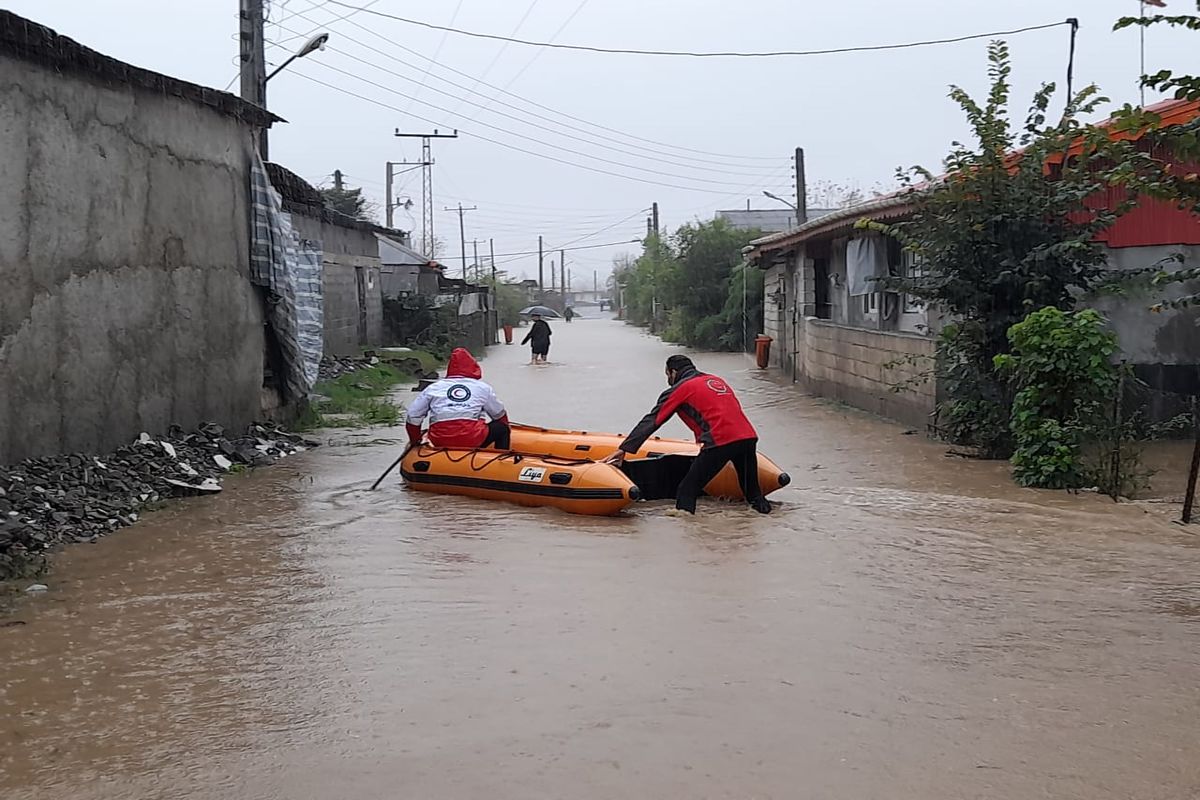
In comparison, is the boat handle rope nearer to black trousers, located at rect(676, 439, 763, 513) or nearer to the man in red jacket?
the man in red jacket

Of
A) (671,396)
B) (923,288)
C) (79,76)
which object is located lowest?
(671,396)

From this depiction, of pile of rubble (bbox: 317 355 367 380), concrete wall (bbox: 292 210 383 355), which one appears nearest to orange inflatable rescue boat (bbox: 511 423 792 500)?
pile of rubble (bbox: 317 355 367 380)

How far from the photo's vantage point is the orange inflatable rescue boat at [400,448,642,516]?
32.5 feet

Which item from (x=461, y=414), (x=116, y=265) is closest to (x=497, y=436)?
(x=461, y=414)

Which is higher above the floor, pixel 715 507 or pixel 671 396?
pixel 671 396

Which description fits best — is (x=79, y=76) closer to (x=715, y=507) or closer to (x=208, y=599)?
(x=208, y=599)

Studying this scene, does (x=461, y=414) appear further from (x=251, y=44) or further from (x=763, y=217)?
(x=763, y=217)

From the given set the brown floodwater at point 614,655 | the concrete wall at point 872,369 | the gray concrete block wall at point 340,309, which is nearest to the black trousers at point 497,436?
the brown floodwater at point 614,655

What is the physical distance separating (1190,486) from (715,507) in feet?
11.8

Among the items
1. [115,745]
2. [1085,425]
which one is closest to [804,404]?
[1085,425]

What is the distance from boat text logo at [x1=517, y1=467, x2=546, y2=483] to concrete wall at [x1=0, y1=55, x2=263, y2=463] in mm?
3471

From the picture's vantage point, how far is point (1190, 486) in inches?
360

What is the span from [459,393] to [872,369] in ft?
28.0

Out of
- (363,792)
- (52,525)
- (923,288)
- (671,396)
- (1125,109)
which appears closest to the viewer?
(363,792)
